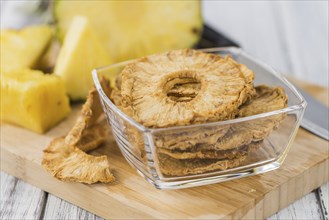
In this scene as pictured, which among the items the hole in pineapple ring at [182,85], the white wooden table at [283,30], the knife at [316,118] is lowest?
the white wooden table at [283,30]

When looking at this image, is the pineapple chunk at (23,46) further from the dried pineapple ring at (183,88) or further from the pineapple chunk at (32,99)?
the dried pineapple ring at (183,88)

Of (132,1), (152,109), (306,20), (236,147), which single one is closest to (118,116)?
(152,109)

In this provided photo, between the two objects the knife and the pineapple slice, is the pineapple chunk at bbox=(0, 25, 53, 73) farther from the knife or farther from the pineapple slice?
the knife

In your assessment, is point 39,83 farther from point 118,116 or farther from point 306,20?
point 306,20

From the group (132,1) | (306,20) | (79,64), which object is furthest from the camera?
(306,20)

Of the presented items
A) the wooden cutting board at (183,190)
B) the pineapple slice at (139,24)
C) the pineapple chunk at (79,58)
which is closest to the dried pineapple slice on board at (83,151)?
the wooden cutting board at (183,190)

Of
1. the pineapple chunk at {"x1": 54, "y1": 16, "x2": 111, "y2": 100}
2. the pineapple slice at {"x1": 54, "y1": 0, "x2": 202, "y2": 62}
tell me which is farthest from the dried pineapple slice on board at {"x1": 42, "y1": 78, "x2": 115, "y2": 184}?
the pineapple slice at {"x1": 54, "y1": 0, "x2": 202, "y2": 62}
